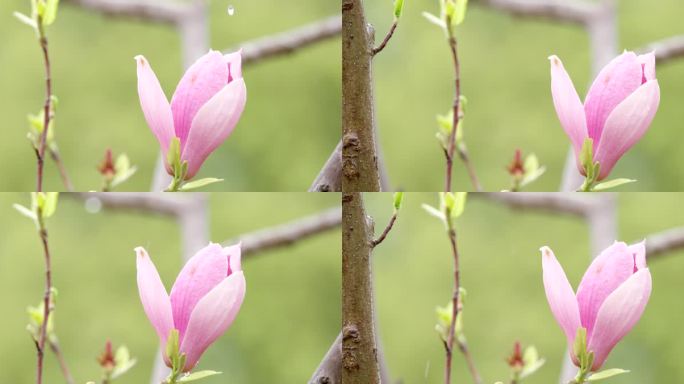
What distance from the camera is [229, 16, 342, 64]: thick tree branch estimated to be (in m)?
0.84

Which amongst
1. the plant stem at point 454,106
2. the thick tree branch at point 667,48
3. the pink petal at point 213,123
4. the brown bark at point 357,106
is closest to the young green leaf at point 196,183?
the pink petal at point 213,123

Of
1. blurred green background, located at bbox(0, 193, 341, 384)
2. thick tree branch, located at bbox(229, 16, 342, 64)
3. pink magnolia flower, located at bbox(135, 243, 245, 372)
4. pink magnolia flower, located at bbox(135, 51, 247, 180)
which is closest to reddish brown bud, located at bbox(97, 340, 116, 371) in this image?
blurred green background, located at bbox(0, 193, 341, 384)

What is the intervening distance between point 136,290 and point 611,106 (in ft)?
1.59

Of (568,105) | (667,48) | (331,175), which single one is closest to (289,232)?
(331,175)

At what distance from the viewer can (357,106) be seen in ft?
2.60

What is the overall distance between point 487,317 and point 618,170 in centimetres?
19

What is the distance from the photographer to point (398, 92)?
84 centimetres

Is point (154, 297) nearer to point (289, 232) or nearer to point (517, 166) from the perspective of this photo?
point (289, 232)

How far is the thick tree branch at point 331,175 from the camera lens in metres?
0.80

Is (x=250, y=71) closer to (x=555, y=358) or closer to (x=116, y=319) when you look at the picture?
(x=116, y=319)

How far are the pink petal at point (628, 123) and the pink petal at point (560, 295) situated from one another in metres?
0.10

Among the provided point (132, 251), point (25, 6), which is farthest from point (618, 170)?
point (25, 6)

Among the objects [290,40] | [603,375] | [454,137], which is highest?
[290,40]

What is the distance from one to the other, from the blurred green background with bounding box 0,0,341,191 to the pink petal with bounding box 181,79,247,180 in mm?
44
